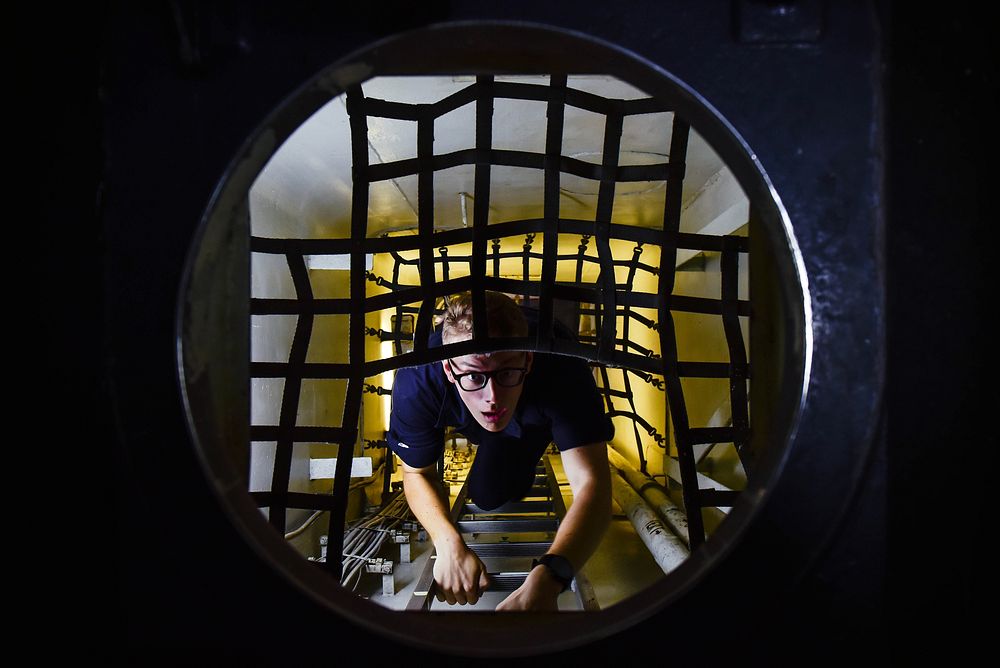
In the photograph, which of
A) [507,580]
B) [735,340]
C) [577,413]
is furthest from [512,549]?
[735,340]

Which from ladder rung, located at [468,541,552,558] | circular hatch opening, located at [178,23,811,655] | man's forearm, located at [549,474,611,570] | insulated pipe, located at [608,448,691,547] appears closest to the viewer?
circular hatch opening, located at [178,23,811,655]

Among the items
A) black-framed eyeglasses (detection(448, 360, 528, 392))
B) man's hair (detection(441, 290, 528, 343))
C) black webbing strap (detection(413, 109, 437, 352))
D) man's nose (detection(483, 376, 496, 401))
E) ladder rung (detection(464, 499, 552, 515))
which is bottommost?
ladder rung (detection(464, 499, 552, 515))

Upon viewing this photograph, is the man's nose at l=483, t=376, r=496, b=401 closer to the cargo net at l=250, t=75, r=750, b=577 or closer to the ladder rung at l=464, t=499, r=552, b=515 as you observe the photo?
the cargo net at l=250, t=75, r=750, b=577

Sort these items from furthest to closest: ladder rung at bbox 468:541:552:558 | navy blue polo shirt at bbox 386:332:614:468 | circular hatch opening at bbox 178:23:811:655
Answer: ladder rung at bbox 468:541:552:558 < navy blue polo shirt at bbox 386:332:614:468 < circular hatch opening at bbox 178:23:811:655

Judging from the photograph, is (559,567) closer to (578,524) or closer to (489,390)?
(578,524)

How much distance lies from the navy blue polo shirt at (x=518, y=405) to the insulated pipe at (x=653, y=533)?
27.9 inches

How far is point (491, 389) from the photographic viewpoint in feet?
6.98

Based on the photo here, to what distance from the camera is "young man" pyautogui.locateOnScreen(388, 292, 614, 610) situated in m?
2.08

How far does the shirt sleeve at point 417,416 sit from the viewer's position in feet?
7.80

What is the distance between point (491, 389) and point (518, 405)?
308mm

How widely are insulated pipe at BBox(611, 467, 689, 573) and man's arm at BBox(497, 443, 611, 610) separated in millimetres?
462

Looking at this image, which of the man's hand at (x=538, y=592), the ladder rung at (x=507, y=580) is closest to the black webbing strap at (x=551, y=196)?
the man's hand at (x=538, y=592)

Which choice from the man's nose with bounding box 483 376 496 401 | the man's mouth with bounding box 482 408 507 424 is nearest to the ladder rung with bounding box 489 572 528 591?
the man's mouth with bounding box 482 408 507 424

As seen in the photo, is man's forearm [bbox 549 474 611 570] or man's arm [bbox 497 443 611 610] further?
man's forearm [bbox 549 474 611 570]
